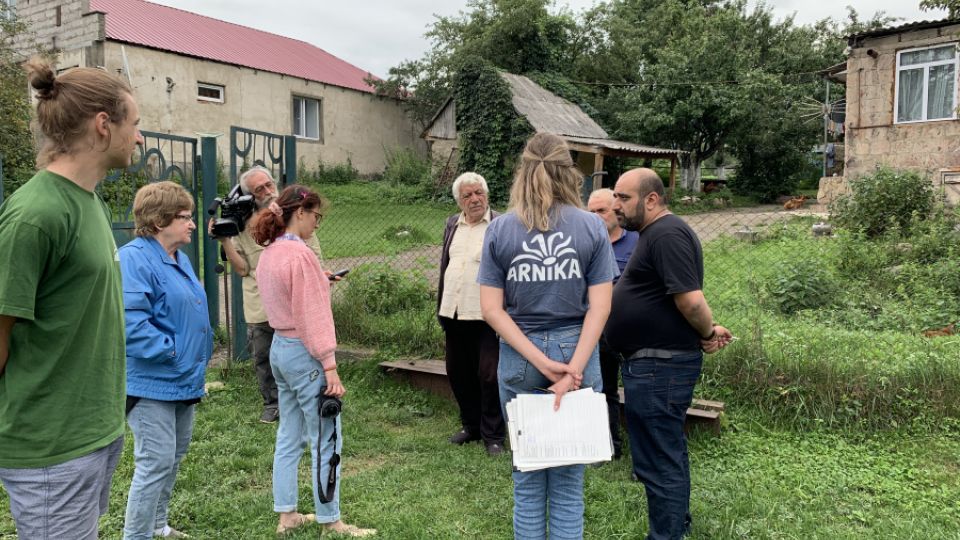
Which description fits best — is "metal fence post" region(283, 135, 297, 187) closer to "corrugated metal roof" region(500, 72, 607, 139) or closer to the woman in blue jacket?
the woman in blue jacket

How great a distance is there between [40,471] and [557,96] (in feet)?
85.5

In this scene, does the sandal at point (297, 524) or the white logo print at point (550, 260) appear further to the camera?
the sandal at point (297, 524)

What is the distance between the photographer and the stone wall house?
14383 mm

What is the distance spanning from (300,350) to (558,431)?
1.26 m

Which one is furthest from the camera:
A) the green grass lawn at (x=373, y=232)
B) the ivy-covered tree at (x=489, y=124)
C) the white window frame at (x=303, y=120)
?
the white window frame at (x=303, y=120)

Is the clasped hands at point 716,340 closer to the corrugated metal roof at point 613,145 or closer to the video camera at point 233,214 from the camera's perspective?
the video camera at point 233,214

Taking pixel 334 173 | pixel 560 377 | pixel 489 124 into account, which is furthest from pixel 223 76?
pixel 560 377

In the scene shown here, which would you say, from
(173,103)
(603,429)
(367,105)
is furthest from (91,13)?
(603,429)

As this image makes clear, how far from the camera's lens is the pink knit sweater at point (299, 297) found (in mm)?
3047

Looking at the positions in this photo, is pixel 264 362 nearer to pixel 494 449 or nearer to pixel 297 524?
pixel 494 449

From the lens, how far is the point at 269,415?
16.3 feet

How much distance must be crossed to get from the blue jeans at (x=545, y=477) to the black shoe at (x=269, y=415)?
275 centimetres

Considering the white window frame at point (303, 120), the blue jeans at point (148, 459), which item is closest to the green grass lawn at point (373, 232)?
the blue jeans at point (148, 459)

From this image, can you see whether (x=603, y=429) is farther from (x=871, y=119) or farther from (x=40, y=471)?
(x=871, y=119)
